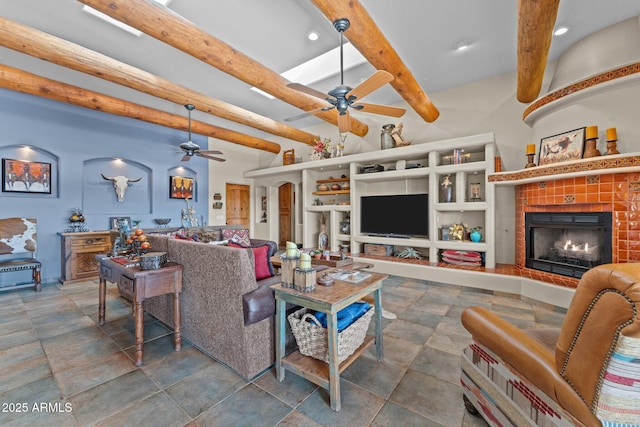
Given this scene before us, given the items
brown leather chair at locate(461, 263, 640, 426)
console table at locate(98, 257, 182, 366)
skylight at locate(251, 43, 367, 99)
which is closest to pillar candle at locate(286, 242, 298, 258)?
Result: console table at locate(98, 257, 182, 366)

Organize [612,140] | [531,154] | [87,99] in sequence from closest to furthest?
1. [612,140]
2. [531,154]
3. [87,99]

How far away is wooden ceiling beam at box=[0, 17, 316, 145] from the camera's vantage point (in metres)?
2.57

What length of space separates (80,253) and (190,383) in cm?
405

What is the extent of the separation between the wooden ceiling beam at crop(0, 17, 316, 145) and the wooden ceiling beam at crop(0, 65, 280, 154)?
113 centimetres

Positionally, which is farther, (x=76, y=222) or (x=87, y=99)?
(x=76, y=222)

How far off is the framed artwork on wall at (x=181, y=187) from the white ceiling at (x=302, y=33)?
2218mm

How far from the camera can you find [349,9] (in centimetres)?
227

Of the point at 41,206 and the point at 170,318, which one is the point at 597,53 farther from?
the point at 41,206

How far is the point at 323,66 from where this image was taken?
3.87m

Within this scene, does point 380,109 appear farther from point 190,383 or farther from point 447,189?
point 190,383

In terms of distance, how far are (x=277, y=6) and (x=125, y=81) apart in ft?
7.19

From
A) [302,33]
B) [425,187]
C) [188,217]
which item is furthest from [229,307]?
[188,217]

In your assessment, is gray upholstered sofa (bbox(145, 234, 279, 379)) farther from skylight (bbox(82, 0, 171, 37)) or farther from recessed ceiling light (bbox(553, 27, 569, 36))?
recessed ceiling light (bbox(553, 27, 569, 36))

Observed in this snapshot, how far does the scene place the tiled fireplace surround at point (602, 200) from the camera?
2.76 m
